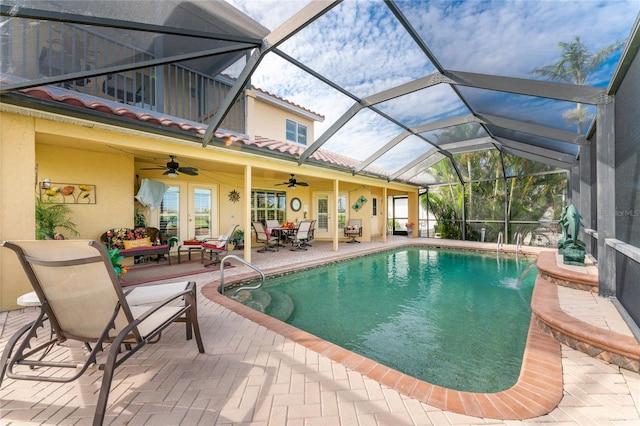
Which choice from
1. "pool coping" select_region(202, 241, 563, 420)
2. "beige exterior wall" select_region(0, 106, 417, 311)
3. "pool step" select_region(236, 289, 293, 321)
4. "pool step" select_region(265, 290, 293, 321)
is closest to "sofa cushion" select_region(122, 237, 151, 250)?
"beige exterior wall" select_region(0, 106, 417, 311)

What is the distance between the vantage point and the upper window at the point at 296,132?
453 inches

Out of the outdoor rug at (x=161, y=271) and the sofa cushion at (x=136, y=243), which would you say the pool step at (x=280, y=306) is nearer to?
the outdoor rug at (x=161, y=271)

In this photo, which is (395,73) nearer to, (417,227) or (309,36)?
(309,36)

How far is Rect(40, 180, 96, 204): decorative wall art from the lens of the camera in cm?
560

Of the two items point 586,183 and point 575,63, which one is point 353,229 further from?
point 575,63

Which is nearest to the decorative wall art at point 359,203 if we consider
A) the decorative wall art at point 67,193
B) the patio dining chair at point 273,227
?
the patio dining chair at point 273,227

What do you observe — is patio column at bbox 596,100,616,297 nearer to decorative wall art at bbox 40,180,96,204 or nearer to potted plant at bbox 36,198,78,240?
potted plant at bbox 36,198,78,240

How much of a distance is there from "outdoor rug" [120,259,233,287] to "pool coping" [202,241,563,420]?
4.02 metres

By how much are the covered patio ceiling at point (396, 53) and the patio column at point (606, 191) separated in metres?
0.29

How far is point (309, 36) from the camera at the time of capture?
441 cm

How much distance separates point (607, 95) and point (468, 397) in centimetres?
434

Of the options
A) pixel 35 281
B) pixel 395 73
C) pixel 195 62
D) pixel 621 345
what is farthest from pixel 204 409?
pixel 195 62

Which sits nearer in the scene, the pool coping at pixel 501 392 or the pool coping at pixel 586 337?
the pool coping at pixel 501 392

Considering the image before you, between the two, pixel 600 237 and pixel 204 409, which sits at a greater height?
pixel 600 237
